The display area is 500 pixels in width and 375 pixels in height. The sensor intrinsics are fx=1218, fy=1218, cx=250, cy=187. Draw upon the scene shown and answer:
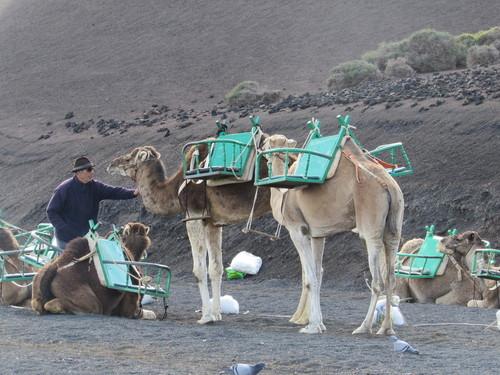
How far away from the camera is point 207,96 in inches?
2239

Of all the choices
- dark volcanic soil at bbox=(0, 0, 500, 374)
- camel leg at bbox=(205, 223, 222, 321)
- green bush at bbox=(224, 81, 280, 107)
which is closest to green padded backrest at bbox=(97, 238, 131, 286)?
dark volcanic soil at bbox=(0, 0, 500, 374)

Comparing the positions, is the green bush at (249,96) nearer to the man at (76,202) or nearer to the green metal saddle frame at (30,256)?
the green metal saddle frame at (30,256)

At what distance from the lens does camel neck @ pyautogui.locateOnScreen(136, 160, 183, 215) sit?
53.4ft

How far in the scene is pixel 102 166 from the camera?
37.6 meters

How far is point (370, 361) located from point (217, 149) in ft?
17.3

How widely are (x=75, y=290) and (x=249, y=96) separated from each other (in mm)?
34706

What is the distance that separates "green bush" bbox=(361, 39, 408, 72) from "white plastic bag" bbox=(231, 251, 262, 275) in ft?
93.1

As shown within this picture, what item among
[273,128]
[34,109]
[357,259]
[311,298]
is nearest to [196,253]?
[311,298]

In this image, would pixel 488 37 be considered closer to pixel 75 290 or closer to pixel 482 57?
pixel 482 57

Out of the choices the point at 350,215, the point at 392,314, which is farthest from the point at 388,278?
the point at 392,314

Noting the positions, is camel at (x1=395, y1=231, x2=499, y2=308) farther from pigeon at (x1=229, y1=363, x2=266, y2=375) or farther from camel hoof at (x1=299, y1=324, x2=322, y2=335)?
pigeon at (x1=229, y1=363, x2=266, y2=375)

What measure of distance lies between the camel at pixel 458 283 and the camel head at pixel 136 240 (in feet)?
18.1

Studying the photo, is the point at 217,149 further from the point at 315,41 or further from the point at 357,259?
the point at 315,41

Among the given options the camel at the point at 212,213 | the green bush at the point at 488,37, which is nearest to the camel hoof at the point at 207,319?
the camel at the point at 212,213
